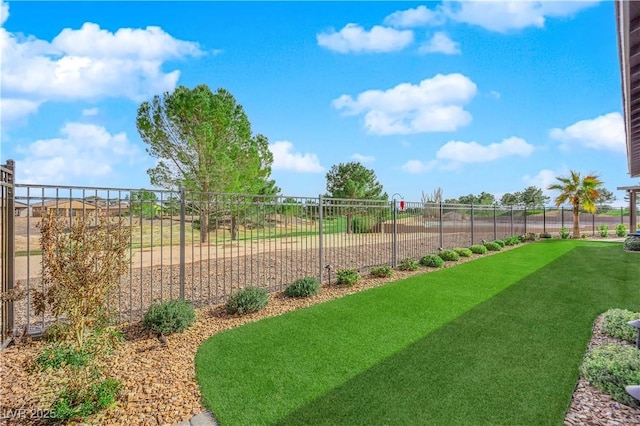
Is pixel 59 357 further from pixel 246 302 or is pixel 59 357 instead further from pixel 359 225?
pixel 359 225

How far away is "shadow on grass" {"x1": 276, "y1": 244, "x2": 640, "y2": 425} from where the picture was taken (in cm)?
281

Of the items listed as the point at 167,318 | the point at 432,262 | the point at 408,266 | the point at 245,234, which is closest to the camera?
the point at 167,318

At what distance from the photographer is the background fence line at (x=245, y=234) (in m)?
5.09

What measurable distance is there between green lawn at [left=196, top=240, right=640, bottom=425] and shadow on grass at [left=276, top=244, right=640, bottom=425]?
1cm

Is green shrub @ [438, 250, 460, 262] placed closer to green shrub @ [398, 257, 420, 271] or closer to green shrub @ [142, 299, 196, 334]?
green shrub @ [398, 257, 420, 271]

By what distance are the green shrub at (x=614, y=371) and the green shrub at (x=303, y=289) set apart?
4.33 meters

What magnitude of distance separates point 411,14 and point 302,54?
3.44m

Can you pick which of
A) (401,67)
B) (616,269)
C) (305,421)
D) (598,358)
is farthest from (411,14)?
(616,269)

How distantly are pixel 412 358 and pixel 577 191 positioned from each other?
2061 cm

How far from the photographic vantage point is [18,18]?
17.5 ft

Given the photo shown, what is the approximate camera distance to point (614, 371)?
10.3 ft

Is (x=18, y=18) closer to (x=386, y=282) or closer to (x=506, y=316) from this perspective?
(x=386, y=282)

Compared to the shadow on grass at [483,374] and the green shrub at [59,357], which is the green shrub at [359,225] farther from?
the green shrub at [59,357]

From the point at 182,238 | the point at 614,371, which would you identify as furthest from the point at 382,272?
the point at 614,371
